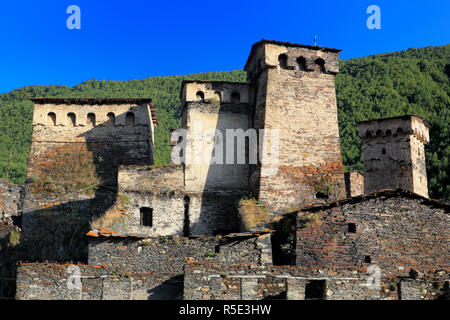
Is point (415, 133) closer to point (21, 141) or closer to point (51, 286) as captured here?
point (51, 286)

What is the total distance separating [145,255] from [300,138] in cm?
942

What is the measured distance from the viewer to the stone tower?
33344 mm

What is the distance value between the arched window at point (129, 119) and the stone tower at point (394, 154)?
1464 centimetres

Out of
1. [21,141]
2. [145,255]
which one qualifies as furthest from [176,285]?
[21,141]

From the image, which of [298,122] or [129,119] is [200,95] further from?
[298,122]

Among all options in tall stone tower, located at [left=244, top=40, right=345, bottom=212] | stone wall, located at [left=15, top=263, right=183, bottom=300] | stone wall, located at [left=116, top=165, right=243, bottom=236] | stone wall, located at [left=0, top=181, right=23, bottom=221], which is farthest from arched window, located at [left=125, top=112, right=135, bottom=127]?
stone wall, located at [left=15, top=263, right=183, bottom=300]

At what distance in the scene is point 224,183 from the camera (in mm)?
26656

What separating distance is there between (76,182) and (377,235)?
15229mm

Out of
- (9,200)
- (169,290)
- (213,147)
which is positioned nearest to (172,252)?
(169,290)

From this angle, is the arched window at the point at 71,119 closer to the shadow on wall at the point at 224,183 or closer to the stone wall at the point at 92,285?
the shadow on wall at the point at 224,183

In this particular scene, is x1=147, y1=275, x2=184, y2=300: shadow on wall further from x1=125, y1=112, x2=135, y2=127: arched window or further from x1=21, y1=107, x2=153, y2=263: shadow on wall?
x1=125, y1=112, x2=135, y2=127: arched window

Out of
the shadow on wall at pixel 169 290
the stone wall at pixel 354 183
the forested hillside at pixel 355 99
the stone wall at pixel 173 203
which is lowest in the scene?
the shadow on wall at pixel 169 290

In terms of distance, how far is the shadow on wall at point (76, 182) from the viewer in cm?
2622

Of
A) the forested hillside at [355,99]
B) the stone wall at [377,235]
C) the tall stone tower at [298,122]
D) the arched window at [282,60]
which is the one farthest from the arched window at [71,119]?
the forested hillside at [355,99]
